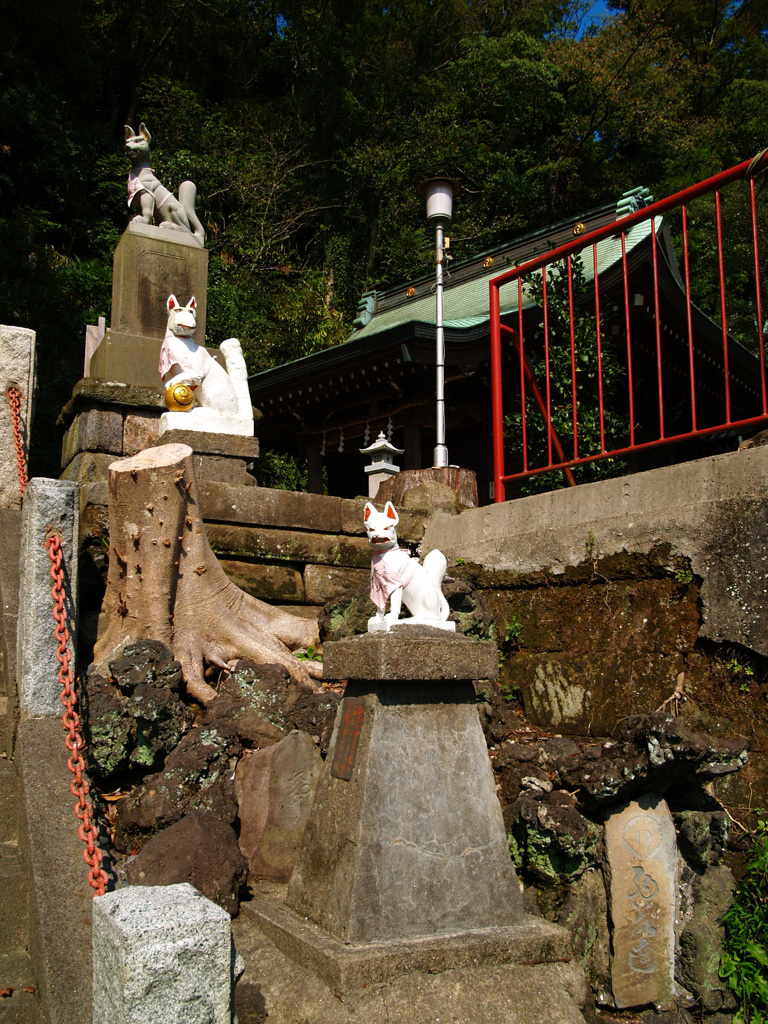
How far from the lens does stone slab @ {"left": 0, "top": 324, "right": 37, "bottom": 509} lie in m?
6.16

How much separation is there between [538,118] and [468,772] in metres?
23.1

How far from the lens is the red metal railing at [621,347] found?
4.31 m

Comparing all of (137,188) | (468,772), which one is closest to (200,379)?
(137,188)

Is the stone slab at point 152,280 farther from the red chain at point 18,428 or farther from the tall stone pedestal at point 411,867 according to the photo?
the tall stone pedestal at point 411,867

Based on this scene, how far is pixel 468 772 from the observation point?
3.24m

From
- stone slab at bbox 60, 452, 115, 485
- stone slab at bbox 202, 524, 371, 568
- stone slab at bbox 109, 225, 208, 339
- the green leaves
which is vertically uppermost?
stone slab at bbox 109, 225, 208, 339

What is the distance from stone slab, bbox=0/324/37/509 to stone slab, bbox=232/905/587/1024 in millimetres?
4315

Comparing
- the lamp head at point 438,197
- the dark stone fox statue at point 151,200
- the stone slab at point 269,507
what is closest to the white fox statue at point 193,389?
the stone slab at point 269,507

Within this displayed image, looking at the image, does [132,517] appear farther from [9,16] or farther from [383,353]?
[9,16]

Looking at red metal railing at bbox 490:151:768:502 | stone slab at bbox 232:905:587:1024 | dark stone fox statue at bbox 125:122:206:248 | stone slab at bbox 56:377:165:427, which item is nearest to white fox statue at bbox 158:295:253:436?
stone slab at bbox 56:377:165:427

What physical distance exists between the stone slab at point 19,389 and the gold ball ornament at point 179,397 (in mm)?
1107

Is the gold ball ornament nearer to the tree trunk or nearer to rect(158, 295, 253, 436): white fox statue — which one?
rect(158, 295, 253, 436): white fox statue

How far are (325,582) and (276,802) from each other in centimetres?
239

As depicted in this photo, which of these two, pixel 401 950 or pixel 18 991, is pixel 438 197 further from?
pixel 18 991
